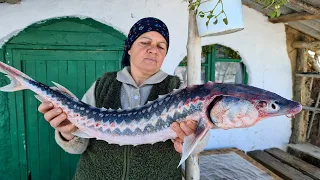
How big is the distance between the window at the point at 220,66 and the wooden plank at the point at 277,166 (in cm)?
122

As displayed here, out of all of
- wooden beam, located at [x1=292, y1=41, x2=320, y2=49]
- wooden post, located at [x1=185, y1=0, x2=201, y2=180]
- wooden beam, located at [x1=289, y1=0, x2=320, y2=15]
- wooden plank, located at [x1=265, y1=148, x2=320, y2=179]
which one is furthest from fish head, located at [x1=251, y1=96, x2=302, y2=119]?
wooden beam, located at [x1=292, y1=41, x2=320, y2=49]

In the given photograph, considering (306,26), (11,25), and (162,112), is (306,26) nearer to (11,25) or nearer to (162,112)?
(162,112)

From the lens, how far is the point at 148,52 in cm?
185

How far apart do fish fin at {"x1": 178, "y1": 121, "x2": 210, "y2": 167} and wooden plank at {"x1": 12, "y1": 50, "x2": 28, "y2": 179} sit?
8.52ft

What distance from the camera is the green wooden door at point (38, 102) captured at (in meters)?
3.41

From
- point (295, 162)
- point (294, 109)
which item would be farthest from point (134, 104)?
point (295, 162)

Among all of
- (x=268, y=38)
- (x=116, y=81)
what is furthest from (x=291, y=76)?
(x=116, y=81)

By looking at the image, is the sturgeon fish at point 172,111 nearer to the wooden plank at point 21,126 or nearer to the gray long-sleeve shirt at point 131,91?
the gray long-sleeve shirt at point 131,91

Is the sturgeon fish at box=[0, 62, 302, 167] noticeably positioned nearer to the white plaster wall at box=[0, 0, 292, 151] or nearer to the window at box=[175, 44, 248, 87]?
the white plaster wall at box=[0, 0, 292, 151]

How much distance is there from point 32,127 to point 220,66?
115 inches

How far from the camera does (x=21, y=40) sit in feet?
10.9

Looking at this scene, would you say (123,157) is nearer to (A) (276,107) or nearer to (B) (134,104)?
(B) (134,104)

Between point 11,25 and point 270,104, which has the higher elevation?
point 11,25

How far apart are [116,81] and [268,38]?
11.3 feet
